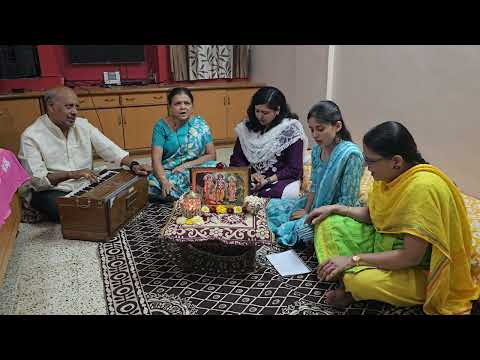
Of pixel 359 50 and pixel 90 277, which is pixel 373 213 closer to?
pixel 90 277

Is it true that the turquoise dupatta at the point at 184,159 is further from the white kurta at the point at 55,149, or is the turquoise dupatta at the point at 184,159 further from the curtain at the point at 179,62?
the curtain at the point at 179,62

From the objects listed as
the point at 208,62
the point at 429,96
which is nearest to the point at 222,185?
the point at 429,96

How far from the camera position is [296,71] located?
14.1 feet

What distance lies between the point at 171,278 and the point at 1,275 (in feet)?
2.51

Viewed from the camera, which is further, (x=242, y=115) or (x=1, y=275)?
(x=242, y=115)

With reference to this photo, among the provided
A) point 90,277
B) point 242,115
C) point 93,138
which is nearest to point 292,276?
point 90,277

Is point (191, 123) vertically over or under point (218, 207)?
over

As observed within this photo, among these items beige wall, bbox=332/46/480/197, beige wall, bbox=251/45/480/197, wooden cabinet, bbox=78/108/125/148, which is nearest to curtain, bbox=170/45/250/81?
wooden cabinet, bbox=78/108/125/148

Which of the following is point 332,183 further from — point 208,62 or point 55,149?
point 208,62

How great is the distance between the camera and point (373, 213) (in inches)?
69.6

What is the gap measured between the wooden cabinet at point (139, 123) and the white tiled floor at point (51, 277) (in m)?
1.89

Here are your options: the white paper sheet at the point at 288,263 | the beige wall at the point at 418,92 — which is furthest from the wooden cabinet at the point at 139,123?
the white paper sheet at the point at 288,263

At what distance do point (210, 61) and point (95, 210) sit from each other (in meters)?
2.99

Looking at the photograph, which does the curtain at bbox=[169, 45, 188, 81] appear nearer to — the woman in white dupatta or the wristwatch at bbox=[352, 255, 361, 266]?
the woman in white dupatta
